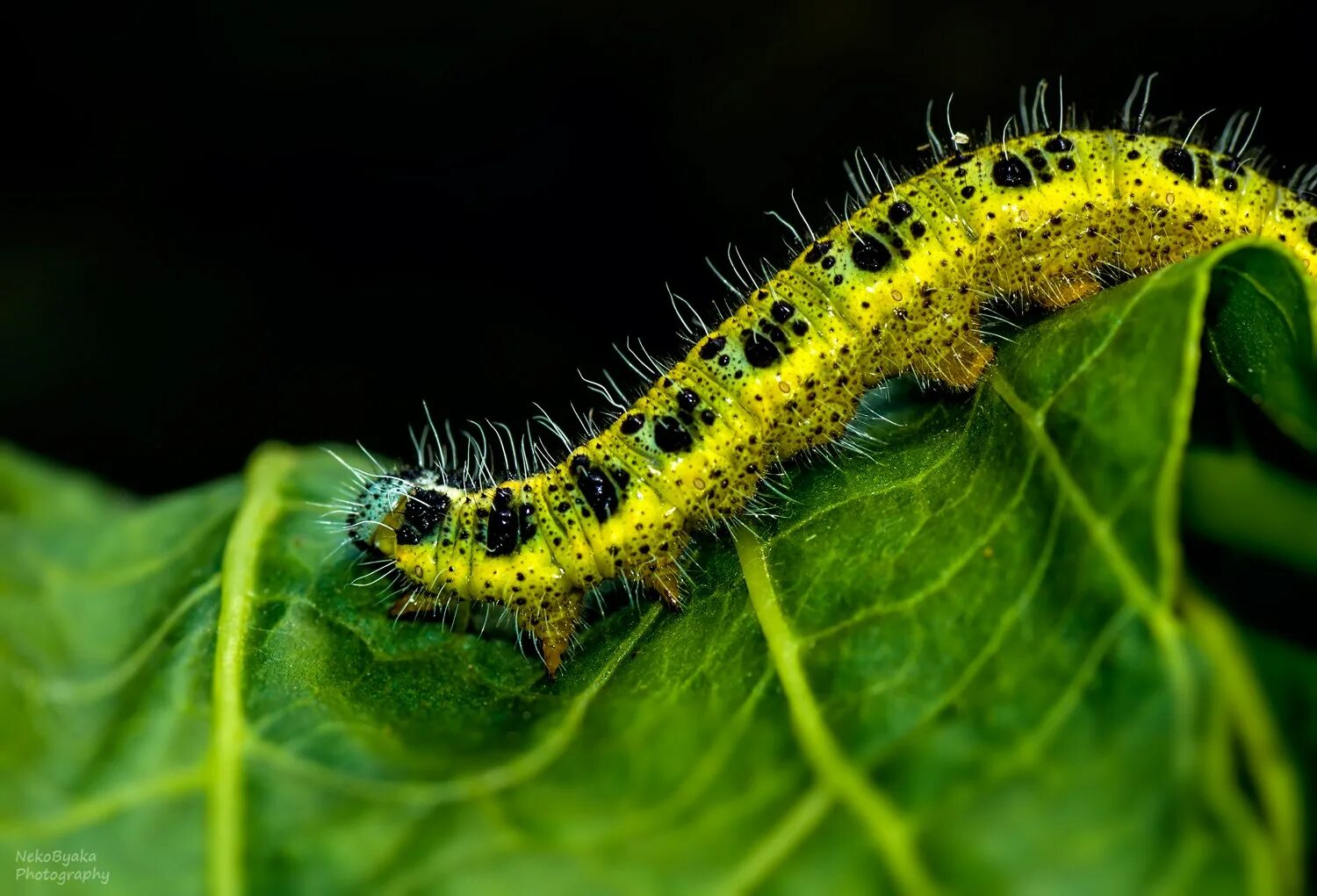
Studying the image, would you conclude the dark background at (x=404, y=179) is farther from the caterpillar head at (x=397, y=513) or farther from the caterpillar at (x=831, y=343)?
the caterpillar head at (x=397, y=513)

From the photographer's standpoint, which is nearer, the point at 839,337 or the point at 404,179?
the point at 839,337

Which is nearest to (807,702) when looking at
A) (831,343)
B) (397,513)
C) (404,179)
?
(831,343)

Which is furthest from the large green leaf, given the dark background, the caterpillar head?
the dark background

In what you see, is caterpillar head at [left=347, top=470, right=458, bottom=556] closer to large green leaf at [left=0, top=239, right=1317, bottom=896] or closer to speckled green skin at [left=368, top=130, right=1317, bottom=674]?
speckled green skin at [left=368, top=130, right=1317, bottom=674]

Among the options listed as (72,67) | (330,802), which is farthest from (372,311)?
(330,802)

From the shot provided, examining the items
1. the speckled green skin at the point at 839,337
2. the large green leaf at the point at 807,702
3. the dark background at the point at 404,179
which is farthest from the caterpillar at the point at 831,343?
the dark background at the point at 404,179

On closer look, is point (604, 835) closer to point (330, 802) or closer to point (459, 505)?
point (330, 802)

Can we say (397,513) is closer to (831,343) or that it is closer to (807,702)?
(831,343)
